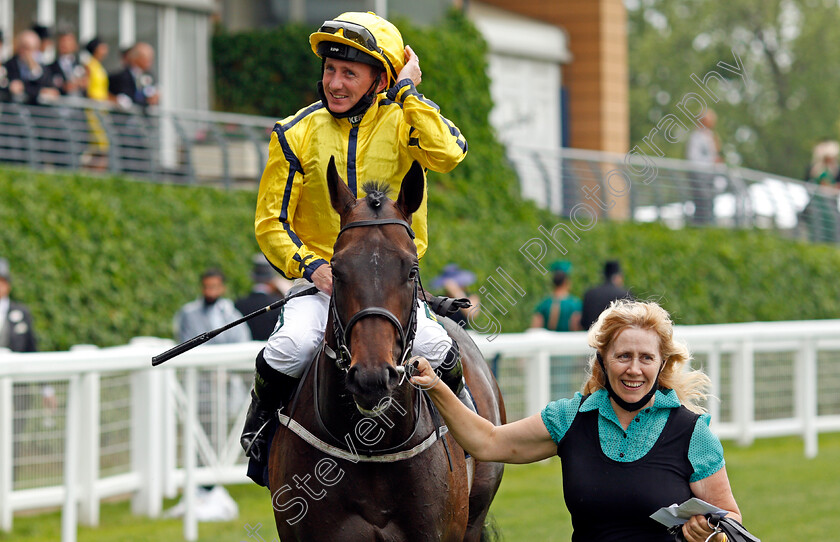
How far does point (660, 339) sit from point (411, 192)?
938mm

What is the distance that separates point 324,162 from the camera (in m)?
→ 4.51

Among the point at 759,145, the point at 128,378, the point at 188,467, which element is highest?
the point at 759,145

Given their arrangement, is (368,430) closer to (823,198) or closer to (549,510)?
(549,510)

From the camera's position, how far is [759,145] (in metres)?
37.7

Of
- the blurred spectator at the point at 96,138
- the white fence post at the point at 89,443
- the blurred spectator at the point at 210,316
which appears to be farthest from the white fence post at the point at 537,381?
the blurred spectator at the point at 96,138

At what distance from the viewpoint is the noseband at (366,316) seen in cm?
369

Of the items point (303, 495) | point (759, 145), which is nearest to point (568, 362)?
point (303, 495)

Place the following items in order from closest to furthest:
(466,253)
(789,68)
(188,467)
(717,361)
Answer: (188,467) < (717,361) < (466,253) < (789,68)

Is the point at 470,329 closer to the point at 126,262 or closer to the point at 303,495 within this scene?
the point at 126,262

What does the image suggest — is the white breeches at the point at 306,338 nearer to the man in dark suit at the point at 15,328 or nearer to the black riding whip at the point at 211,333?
the black riding whip at the point at 211,333

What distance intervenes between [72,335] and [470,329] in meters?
3.31

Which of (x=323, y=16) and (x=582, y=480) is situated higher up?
(x=323, y=16)

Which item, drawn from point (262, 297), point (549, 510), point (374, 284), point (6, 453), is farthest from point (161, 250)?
point (374, 284)

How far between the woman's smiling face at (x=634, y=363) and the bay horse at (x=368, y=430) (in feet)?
2.04
